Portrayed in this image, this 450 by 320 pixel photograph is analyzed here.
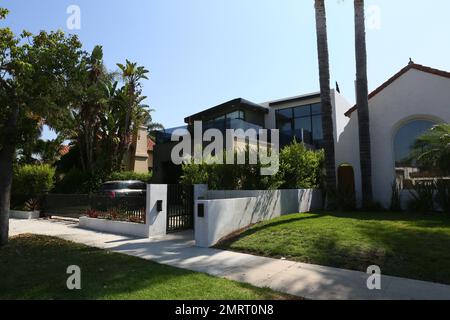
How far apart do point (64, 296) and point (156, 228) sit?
224 inches

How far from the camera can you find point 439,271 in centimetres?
579

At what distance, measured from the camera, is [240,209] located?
10.2 metres

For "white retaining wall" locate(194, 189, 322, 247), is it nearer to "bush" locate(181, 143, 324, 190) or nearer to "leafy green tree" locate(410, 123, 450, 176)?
"bush" locate(181, 143, 324, 190)

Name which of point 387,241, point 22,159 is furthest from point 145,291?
point 22,159

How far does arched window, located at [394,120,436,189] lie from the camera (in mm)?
14297

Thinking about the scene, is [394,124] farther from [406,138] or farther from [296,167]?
[296,167]

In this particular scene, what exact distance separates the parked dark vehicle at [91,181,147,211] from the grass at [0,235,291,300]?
3704mm

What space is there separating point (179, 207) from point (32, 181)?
10536 millimetres

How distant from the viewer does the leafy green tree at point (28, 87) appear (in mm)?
8789

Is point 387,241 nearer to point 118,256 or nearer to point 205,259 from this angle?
point 205,259

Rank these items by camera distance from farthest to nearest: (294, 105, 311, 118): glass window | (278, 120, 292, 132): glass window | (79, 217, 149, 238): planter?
(278, 120, 292, 132): glass window, (294, 105, 311, 118): glass window, (79, 217, 149, 238): planter

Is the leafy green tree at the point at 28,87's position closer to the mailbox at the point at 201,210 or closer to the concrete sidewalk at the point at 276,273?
the concrete sidewalk at the point at 276,273

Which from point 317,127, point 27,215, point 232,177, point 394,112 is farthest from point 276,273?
point 317,127

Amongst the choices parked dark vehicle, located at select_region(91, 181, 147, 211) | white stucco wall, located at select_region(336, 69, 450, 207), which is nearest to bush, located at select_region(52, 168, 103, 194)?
parked dark vehicle, located at select_region(91, 181, 147, 211)
